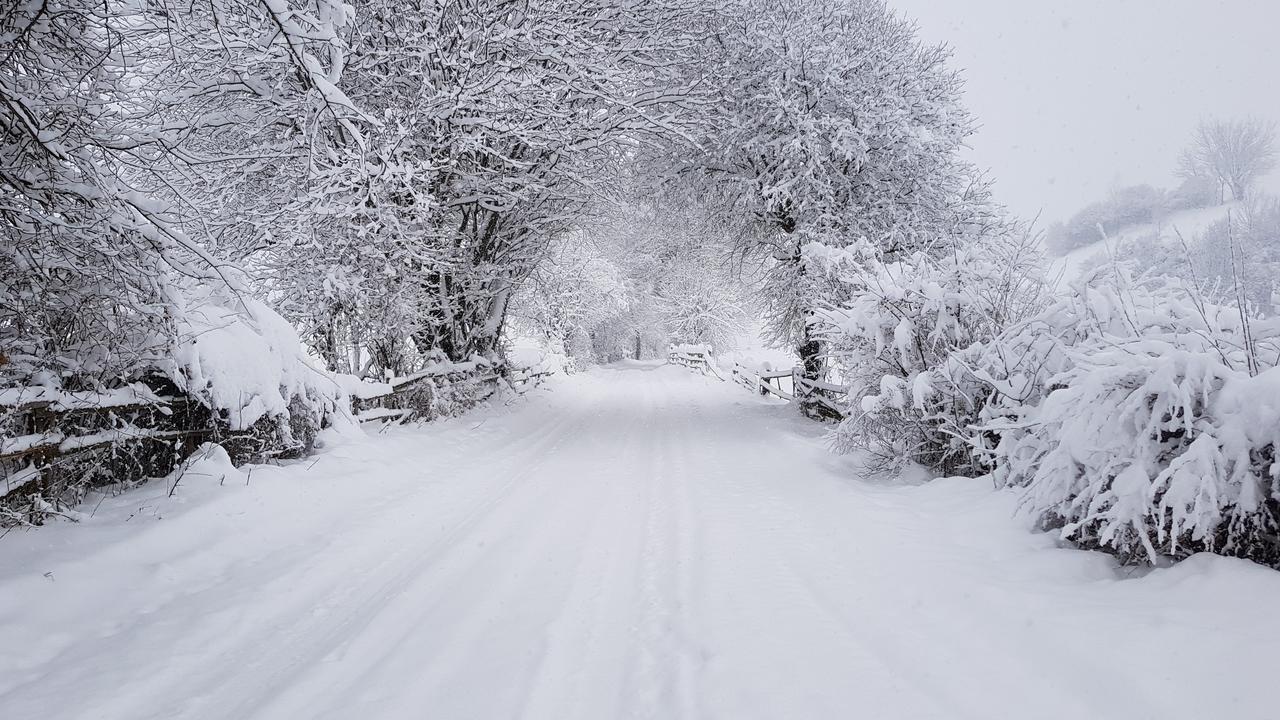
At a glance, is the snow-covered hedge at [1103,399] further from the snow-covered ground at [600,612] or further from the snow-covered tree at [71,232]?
the snow-covered tree at [71,232]

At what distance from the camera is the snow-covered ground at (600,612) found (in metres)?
2.47

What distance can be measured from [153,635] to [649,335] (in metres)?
55.7

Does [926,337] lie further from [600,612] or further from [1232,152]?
[1232,152]

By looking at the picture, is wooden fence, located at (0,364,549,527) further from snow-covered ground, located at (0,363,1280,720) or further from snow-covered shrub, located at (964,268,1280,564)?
snow-covered shrub, located at (964,268,1280,564)

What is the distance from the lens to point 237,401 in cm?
516

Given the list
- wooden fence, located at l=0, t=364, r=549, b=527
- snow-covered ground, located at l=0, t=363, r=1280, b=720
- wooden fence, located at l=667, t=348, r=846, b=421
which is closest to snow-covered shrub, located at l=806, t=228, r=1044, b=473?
snow-covered ground, located at l=0, t=363, r=1280, b=720

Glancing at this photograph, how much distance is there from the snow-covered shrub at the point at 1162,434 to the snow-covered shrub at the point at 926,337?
1.40 m

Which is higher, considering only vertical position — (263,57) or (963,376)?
(263,57)

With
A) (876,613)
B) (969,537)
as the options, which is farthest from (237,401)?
(969,537)

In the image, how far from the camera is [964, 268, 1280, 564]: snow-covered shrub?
287cm

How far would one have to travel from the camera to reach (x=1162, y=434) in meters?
3.23

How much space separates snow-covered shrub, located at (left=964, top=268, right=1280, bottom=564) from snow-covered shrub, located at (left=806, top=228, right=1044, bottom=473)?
140 centimetres

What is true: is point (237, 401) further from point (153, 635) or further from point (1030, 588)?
point (1030, 588)

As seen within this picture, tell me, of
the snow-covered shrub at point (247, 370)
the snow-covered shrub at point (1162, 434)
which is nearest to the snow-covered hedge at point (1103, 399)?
the snow-covered shrub at point (1162, 434)
